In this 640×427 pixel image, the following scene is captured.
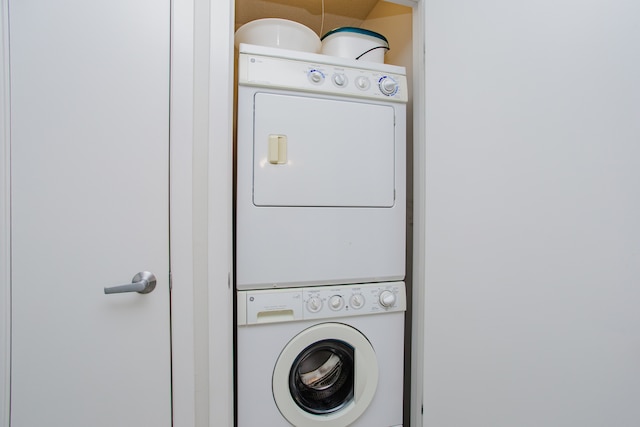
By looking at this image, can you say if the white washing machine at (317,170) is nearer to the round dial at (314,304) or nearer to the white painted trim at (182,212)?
the round dial at (314,304)

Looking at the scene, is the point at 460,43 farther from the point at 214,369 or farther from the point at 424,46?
the point at 214,369

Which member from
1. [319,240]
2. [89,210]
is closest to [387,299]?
[319,240]

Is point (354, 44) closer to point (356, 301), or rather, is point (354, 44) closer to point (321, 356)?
point (356, 301)

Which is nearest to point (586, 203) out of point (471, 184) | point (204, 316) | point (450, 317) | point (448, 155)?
point (471, 184)

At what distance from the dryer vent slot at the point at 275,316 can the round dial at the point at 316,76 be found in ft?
3.21

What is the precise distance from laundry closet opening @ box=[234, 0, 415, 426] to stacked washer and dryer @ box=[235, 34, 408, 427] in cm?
1

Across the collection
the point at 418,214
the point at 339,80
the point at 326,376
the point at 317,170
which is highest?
the point at 339,80

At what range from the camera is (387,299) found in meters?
1.11

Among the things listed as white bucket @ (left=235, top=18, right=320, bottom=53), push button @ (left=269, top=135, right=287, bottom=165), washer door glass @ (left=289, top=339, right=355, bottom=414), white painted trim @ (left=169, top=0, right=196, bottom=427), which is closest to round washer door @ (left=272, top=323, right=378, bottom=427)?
washer door glass @ (left=289, top=339, right=355, bottom=414)

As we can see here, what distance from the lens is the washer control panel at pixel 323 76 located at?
990 millimetres

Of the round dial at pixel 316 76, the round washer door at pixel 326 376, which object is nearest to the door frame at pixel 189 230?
the round washer door at pixel 326 376

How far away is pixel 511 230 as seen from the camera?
803 millimetres

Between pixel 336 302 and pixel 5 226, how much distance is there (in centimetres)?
112

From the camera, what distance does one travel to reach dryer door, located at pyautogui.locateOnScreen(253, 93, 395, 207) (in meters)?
1.01
